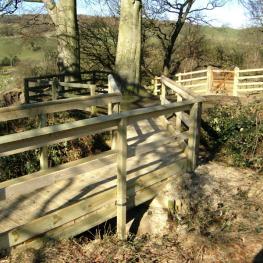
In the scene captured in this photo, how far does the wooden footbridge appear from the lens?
414 cm

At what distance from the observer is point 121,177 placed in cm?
507

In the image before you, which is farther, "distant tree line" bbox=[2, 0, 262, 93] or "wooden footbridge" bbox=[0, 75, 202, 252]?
"distant tree line" bbox=[2, 0, 262, 93]

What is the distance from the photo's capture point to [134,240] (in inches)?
202

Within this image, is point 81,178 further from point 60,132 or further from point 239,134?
point 239,134

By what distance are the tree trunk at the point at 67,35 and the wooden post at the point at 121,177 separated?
33.1 ft

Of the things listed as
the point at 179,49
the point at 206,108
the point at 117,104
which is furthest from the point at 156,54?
the point at 117,104

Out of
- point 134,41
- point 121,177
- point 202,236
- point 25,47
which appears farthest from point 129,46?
point 25,47

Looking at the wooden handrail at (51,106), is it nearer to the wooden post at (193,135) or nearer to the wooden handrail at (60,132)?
the wooden handrail at (60,132)

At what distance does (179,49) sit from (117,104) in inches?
866

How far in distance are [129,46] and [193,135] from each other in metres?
6.09

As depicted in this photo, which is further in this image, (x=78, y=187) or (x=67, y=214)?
(x=78, y=187)

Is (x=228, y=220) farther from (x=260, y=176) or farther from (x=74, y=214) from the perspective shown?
(x=74, y=214)

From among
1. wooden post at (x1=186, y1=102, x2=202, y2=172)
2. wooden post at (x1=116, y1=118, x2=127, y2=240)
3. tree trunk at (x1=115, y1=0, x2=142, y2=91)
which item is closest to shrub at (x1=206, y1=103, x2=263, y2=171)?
wooden post at (x1=186, y1=102, x2=202, y2=172)

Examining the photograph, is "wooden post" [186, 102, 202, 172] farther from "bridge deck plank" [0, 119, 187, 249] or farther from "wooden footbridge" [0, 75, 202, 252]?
"bridge deck plank" [0, 119, 187, 249]
